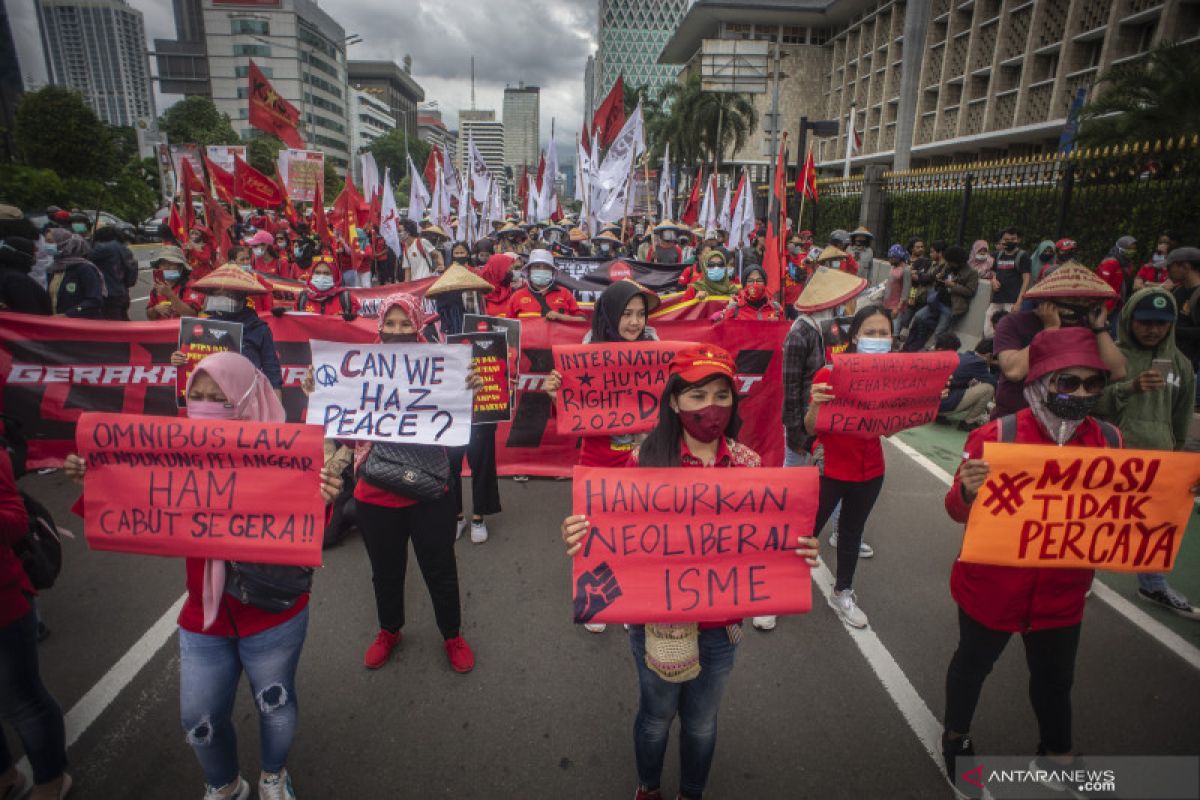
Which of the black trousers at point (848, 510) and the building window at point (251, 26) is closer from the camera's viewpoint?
the black trousers at point (848, 510)

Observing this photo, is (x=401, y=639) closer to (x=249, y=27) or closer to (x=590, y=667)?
(x=590, y=667)

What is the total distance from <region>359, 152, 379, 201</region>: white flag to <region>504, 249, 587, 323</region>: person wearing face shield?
872 centimetres

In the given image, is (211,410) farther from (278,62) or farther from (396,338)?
(278,62)

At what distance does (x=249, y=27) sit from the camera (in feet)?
295

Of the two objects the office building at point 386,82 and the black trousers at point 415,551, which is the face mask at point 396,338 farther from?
the office building at point 386,82

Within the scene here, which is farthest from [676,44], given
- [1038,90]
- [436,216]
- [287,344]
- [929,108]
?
[287,344]

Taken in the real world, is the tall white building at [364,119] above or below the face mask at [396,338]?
above

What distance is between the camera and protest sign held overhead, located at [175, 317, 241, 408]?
4418mm

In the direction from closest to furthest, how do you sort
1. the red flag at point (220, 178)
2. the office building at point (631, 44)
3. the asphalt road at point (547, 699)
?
1. the asphalt road at point (547, 699)
2. the red flag at point (220, 178)
3. the office building at point (631, 44)

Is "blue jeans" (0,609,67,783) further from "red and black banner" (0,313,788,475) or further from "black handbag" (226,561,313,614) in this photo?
"red and black banner" (0,313,788,475)

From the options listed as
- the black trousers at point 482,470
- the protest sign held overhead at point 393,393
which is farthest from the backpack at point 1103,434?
the black trousers at point 482,470

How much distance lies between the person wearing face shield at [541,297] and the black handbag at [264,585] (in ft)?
11.9

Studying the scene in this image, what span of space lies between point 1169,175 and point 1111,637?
30.0 ft

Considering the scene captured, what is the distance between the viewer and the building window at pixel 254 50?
90.3 metres
